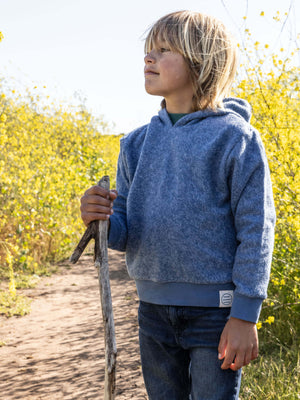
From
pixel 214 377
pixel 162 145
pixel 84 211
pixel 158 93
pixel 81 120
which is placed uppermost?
pixel 81 120

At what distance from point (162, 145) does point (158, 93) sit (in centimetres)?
15

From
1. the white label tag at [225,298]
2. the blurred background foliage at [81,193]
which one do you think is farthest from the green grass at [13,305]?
the white label tag at [225,298]

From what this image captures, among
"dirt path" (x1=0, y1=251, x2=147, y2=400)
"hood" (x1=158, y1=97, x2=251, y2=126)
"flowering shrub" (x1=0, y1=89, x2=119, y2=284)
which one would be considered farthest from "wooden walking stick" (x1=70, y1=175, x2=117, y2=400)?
"flowering shrub" (x1=0, y1=89, x2=119, y2=284)

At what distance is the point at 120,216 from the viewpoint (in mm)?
1558

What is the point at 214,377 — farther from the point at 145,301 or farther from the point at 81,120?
the point at 81,120

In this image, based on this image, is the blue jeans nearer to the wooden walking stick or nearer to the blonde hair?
the wooden walking stick

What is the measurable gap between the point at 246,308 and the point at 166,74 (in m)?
0.67

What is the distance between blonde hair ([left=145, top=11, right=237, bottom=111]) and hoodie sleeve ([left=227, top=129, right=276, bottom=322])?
21 centimetres

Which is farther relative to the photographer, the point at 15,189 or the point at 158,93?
the point at 15,189

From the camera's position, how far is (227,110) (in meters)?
1.44

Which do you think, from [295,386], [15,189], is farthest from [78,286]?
[295,386]

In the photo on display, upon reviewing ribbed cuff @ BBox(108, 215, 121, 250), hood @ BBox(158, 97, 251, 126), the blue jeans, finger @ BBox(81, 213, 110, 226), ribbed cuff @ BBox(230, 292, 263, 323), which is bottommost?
the blue jeans

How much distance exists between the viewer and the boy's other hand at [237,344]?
1.26 m

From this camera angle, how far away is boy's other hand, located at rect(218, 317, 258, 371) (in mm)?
1257
